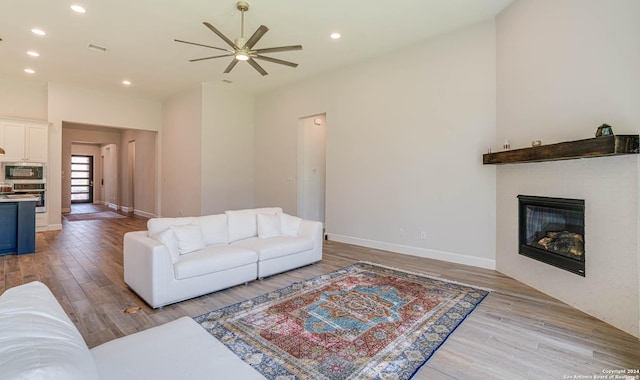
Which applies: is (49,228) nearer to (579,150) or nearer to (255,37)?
(255,37)

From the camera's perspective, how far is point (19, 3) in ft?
13.0

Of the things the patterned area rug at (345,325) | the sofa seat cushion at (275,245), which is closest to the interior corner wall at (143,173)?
the sofa seat cushion at (275,245)

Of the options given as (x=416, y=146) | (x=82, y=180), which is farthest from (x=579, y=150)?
(x=82, y=180)

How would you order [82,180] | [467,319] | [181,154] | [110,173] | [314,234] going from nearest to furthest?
[467,319] → [314,234] → [181,154] → [110,173] → [82,180]

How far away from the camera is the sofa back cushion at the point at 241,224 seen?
4125 millimetres

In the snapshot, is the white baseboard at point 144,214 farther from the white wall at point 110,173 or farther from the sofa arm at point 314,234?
the sofa arm at point 314,234

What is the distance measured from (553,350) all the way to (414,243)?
279 cm

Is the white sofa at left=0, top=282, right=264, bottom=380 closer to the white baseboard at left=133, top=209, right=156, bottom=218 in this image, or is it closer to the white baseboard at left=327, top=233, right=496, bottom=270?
the white baseboard at left=327, top=233, right=496, bottom=270

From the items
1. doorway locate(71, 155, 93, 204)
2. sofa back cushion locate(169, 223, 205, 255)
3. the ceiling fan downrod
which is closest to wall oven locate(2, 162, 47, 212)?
sofa back cushion locate(169, 223, 205, 255)

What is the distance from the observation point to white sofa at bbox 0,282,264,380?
80 centimetres

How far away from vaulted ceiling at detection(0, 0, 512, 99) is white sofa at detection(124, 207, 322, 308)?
2.77 metres

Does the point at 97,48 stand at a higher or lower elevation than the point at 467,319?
higher

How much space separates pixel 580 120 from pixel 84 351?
4.13 meters

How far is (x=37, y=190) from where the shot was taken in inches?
274
